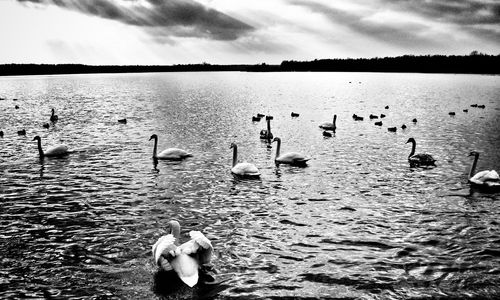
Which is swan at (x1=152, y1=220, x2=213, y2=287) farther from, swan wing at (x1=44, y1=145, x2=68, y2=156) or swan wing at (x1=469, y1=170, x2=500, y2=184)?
swan wing at (x1=44, y1=145, x2=68, y2=156)

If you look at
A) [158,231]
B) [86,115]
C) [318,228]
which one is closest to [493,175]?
[318,228]

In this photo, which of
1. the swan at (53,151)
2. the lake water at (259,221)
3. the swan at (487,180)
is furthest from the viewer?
Result: the swan at (53,151)

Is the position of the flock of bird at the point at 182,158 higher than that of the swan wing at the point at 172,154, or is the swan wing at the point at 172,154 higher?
the flock of bird at the point at 182,158

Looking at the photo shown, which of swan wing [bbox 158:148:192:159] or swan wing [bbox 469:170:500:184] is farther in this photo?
swan wing [bbox 158:148:192:159]

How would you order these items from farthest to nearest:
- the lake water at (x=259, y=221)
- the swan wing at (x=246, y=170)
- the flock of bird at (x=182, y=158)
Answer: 1. the swan wing at (x=246, y=170)
2. the lake water at (x=259, y=221)
3. the flock of bird at (x=182, y=158)

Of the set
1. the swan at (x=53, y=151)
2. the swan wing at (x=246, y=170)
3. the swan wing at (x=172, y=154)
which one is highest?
the swan wing at (x=246, y=170)

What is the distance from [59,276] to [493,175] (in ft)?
52.6

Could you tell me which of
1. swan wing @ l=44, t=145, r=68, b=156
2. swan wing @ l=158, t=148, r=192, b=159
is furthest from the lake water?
swan wing @ l=158, t=148, r=192, b=159

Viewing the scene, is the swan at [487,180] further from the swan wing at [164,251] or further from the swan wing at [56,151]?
the swan wing at [56,151]

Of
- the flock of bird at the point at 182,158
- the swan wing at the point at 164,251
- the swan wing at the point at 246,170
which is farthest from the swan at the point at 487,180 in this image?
the swan wing at the point at 164,251

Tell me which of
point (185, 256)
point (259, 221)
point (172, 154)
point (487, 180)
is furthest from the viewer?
point (172, 154)

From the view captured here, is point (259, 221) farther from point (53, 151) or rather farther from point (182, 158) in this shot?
point (53, 151)

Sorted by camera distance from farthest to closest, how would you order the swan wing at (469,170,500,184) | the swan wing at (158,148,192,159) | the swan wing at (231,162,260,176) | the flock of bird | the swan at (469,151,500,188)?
the swan wing at (158,148,192,159), the swan wing at (231,162,260,176), the swan wing at (469,170,500,184), the swan at (469,151,500,188), the flock of bird

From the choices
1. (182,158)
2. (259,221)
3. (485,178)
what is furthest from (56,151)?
(485,178)
